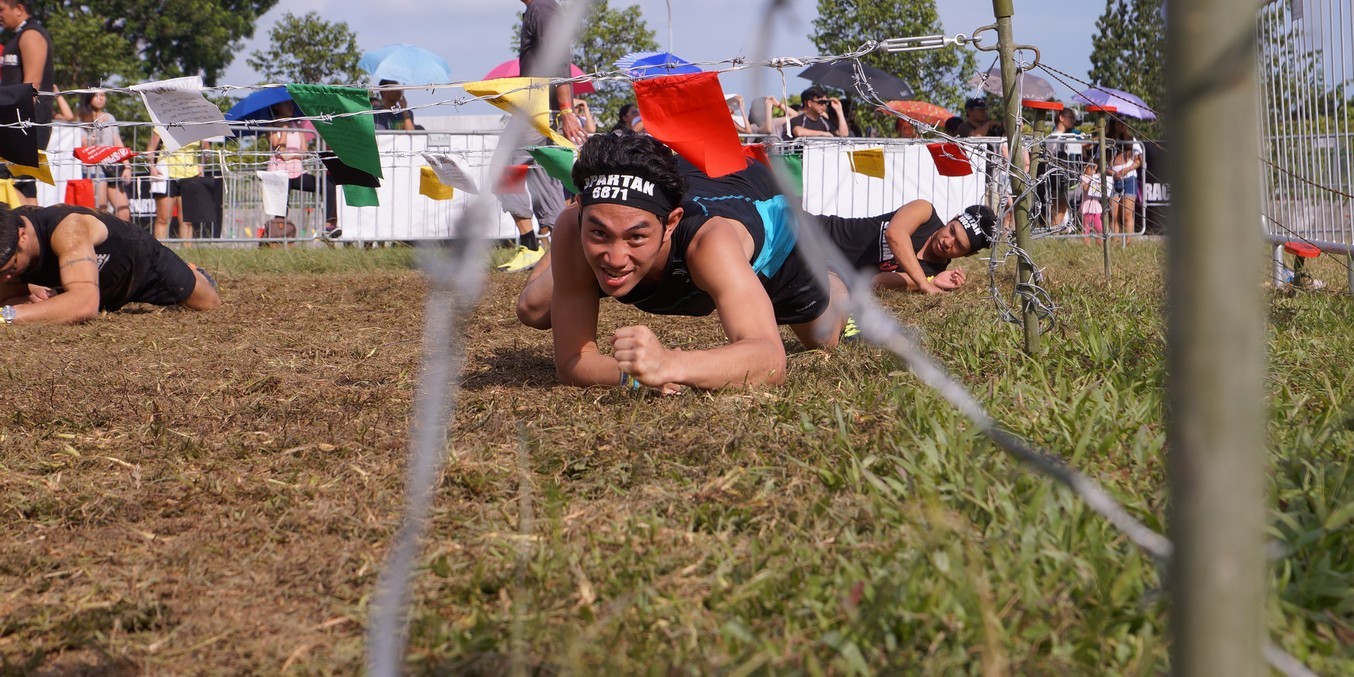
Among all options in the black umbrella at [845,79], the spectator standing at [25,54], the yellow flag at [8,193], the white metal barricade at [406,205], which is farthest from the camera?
the black umbrella at [845,79]

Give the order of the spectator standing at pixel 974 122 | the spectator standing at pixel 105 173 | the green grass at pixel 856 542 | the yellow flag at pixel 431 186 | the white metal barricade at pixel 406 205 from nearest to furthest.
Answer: the green grass at pixel 856 542
the yellow flag at pixel 431 186
the spectator standing at pixel 105 173
the white metal barricade at pixel 406 205
the spectator standing at pixel 974 122

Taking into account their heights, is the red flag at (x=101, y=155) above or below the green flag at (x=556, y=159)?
above

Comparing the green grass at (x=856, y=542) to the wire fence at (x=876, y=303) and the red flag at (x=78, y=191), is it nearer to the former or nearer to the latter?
the wire fence at (x=876, y=303)

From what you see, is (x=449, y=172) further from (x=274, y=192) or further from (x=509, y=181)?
(x=509, y=181)

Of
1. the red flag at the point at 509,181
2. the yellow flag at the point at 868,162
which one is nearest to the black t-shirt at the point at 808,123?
the yellow flag at the point at 868,162

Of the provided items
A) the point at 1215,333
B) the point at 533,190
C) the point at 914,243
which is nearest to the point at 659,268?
the point at 1215,333

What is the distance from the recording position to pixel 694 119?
374 centimetres

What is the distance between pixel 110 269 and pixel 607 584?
545 centimetres

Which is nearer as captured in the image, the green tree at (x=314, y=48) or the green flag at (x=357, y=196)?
the green flag at (x=357, y=196)

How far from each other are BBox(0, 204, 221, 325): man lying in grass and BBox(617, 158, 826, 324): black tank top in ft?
11.4

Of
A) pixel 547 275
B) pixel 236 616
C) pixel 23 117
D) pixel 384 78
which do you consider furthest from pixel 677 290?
pixel 384 78

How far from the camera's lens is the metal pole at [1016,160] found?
372 cm

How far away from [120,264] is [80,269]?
0.33 meters

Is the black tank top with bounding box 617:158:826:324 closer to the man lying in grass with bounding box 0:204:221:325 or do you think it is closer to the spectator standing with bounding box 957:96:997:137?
the man lying in grass with bounding box 0:204:221:325
